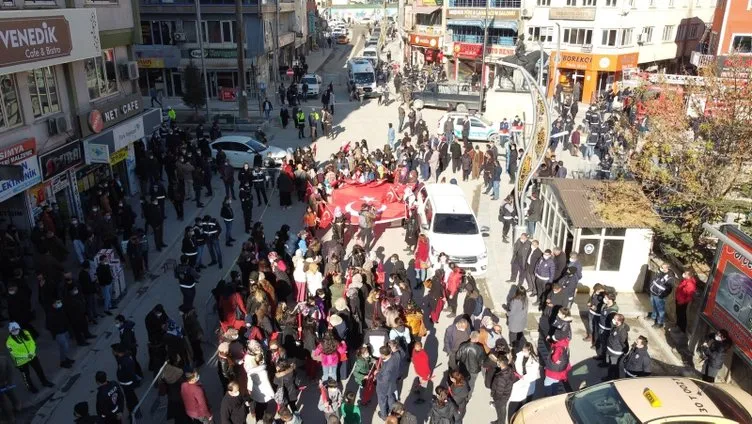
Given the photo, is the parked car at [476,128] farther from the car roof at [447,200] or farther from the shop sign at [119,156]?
the shop sign at [119,156]

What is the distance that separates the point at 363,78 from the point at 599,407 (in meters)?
36.7

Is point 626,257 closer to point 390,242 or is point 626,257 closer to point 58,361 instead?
point 390,242

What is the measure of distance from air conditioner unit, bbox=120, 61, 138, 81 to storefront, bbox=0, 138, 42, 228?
5.96m


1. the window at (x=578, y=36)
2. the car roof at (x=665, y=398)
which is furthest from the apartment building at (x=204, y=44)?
the car roof at (x=665, y=398)

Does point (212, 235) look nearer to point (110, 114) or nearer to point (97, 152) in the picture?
point (97, 152)

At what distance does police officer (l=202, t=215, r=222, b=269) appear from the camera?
15.6 m

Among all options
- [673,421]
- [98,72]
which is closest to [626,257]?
[673,421]

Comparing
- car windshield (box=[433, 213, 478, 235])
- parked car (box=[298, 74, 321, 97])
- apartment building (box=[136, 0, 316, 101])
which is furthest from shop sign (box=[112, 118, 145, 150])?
parked car (box=[298, 74, 321, 97])

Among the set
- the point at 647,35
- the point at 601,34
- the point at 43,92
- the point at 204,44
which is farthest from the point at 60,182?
the point at 647,35

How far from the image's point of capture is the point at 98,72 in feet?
65.6

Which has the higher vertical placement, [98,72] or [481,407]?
[98,72]

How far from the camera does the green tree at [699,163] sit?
14.4m

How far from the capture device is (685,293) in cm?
1266

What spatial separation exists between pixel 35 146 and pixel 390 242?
10.3m
